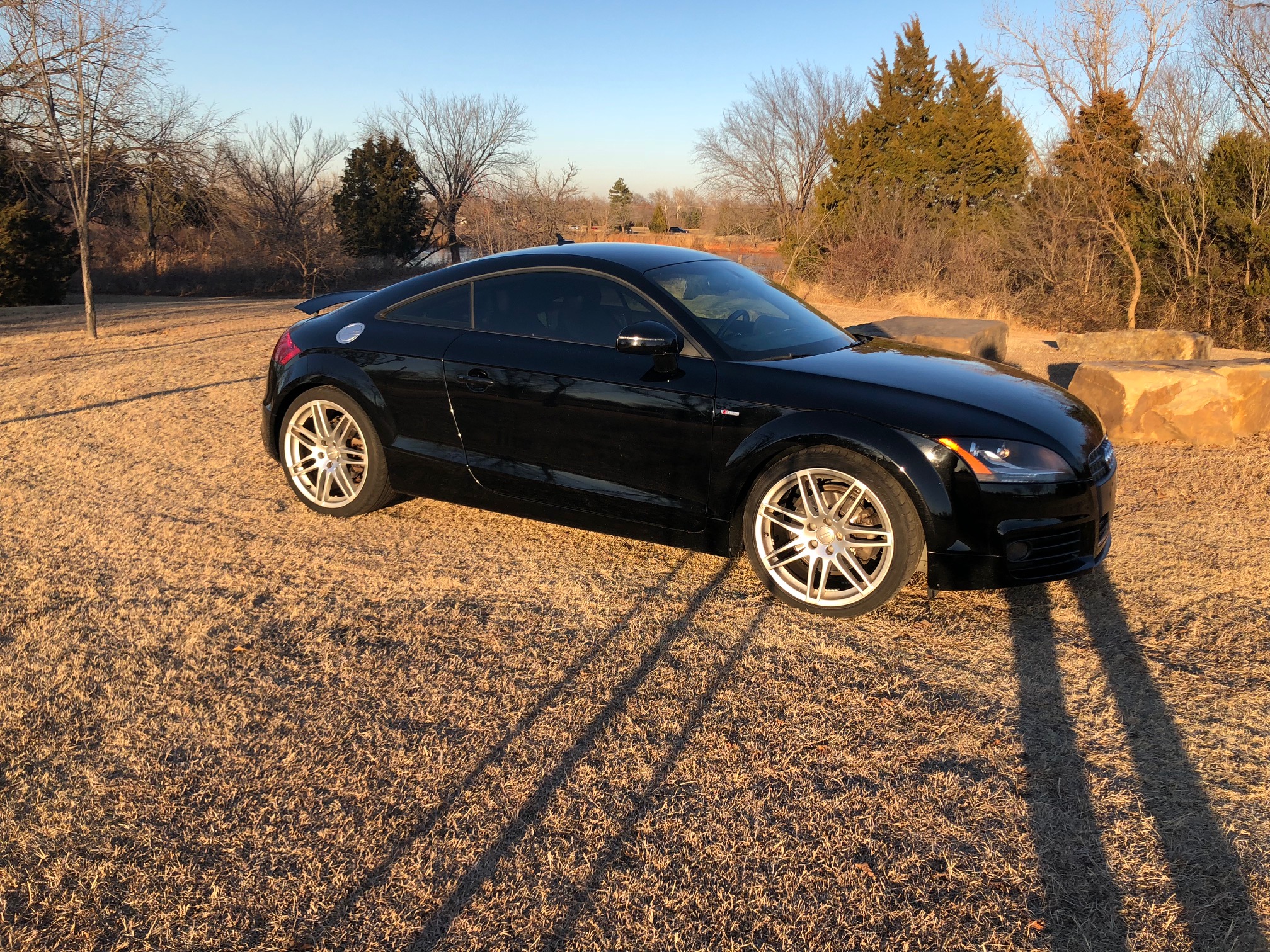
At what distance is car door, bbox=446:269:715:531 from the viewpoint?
422cm

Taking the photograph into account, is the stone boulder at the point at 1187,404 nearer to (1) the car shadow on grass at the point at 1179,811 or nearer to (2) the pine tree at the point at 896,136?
(1) the car shadow on grass at the point at 1179,811

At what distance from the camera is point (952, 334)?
10.3 meters

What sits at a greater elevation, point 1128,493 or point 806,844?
point 1128,493

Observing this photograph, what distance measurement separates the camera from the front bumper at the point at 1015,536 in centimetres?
368

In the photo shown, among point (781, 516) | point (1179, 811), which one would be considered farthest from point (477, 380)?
point (1179, 811)

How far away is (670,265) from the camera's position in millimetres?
4812

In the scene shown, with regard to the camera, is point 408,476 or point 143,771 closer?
point 143,771

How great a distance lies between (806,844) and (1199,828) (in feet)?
3.70

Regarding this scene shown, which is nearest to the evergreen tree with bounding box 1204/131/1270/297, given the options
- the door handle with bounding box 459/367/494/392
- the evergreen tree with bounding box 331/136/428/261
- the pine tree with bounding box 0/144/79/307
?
the door handle with bounding box 459/367/494/392

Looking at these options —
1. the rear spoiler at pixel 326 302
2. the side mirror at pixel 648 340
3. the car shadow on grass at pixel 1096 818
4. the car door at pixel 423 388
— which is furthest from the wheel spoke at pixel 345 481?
the car shadow on grass at pixel 1096 818

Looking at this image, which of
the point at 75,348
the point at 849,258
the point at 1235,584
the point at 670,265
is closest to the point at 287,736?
the point at 670,265

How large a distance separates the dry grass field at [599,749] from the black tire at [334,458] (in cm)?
21

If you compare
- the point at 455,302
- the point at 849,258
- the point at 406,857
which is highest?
the point at 849,258

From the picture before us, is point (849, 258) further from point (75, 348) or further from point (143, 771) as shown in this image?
point (143, 771)
